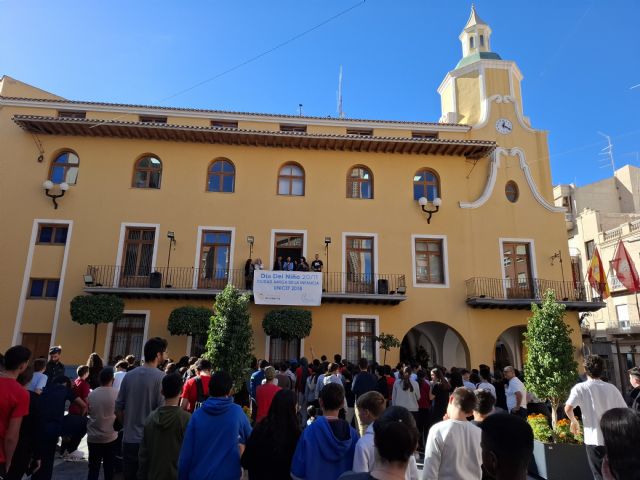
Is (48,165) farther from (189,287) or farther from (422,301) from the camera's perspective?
(422,301)

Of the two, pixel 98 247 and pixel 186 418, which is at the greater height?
pixel 98 247

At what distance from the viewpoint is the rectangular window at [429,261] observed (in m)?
18.8

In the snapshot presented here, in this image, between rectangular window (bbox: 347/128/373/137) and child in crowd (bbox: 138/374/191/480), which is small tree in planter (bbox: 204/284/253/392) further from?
rectangular window (bbox: 347/128/373/137)

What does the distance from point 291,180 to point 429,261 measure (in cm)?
694

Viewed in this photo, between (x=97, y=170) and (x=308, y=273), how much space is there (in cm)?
998

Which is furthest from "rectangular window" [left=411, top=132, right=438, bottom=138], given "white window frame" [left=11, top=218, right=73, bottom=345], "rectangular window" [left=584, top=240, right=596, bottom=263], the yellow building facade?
"rectangular window" [left=584, top=240, right=596, bottom=263]

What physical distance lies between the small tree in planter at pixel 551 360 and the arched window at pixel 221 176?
43.6ft

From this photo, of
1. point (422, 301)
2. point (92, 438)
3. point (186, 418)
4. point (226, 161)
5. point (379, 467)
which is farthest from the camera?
point (226, 161)

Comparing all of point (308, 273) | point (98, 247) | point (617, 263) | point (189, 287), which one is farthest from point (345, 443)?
point (617, 263)

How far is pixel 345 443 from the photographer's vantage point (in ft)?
11.3

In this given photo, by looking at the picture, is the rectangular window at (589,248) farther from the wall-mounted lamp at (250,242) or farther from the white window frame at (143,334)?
the white window frame at (143,334)

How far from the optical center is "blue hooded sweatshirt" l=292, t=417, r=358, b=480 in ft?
11.0

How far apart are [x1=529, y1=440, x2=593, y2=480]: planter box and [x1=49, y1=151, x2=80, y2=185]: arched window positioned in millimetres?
18813

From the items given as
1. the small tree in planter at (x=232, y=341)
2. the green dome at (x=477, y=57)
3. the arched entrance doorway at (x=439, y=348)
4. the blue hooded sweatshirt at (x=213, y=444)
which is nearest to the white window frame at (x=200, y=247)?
the small tree in planter at (x=232, y=341)
